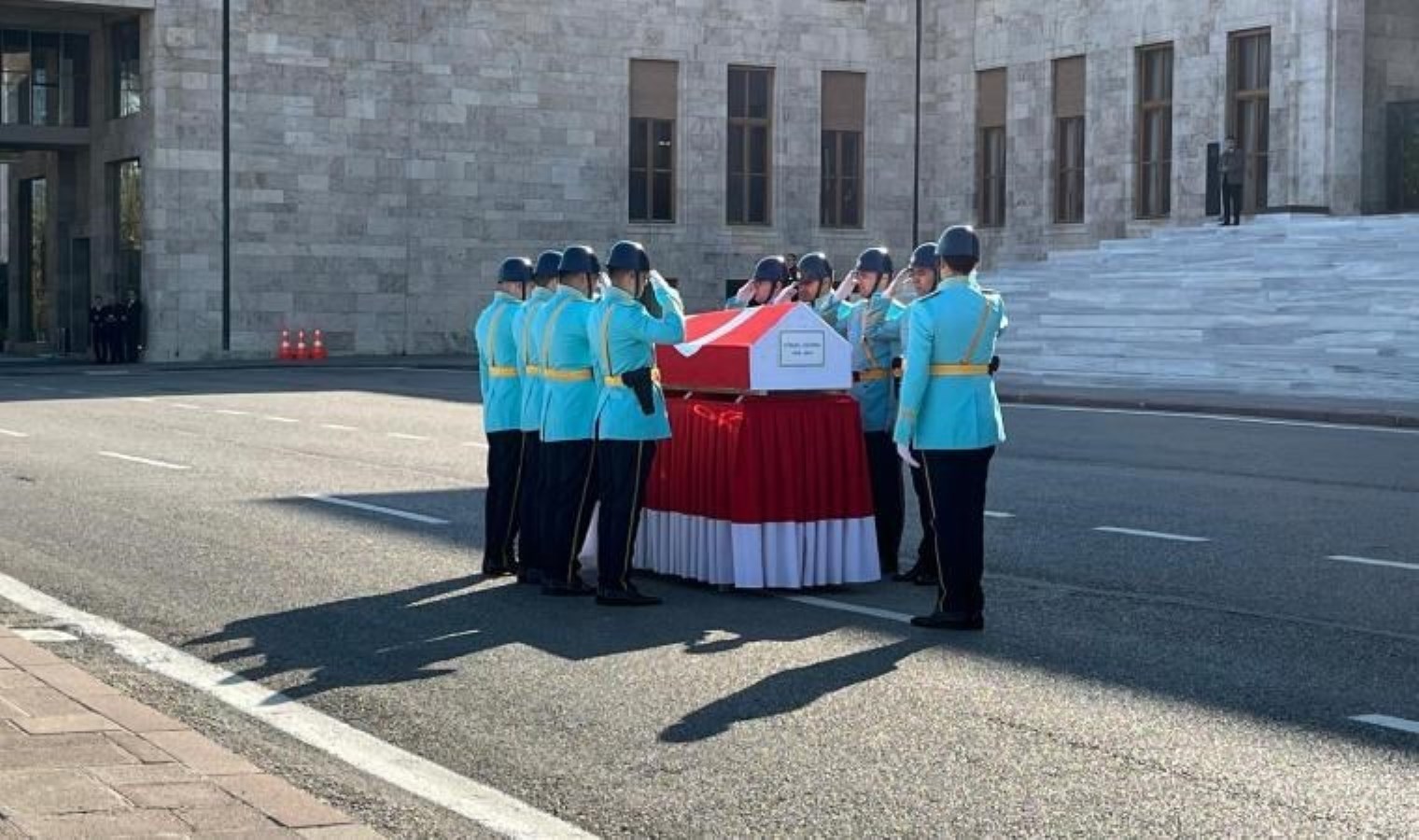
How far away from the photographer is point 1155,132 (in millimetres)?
50625

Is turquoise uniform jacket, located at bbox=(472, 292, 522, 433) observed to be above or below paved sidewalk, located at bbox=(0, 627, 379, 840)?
above

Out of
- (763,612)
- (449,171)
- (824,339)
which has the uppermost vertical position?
(449,171)

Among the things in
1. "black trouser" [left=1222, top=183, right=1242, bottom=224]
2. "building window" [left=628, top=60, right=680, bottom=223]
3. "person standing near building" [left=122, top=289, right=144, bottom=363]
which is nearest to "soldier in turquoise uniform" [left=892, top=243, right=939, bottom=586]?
"black trouser" [left=1222, top=183, right=1242, bottom=224]

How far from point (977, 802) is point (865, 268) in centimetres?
635

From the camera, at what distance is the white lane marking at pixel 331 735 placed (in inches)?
267

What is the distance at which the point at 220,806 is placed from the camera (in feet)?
21.0

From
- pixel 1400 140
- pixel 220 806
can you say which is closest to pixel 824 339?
pixel 220 806

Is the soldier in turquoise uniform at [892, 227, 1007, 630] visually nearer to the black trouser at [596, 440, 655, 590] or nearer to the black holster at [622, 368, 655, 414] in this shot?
the black holster at [622, 368, 655, 414]

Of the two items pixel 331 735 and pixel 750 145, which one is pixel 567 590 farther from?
pixel 750 145

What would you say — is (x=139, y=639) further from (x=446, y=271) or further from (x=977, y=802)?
(x=446, y=271)

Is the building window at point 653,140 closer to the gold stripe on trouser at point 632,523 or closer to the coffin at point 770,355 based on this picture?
the coffin at point 770,355

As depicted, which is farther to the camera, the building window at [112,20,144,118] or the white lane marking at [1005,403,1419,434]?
the building window at [112,20,144,118]

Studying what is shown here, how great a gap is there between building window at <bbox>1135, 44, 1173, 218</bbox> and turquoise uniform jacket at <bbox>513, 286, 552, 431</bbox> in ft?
129

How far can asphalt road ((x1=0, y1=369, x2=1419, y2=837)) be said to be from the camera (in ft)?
23.2
